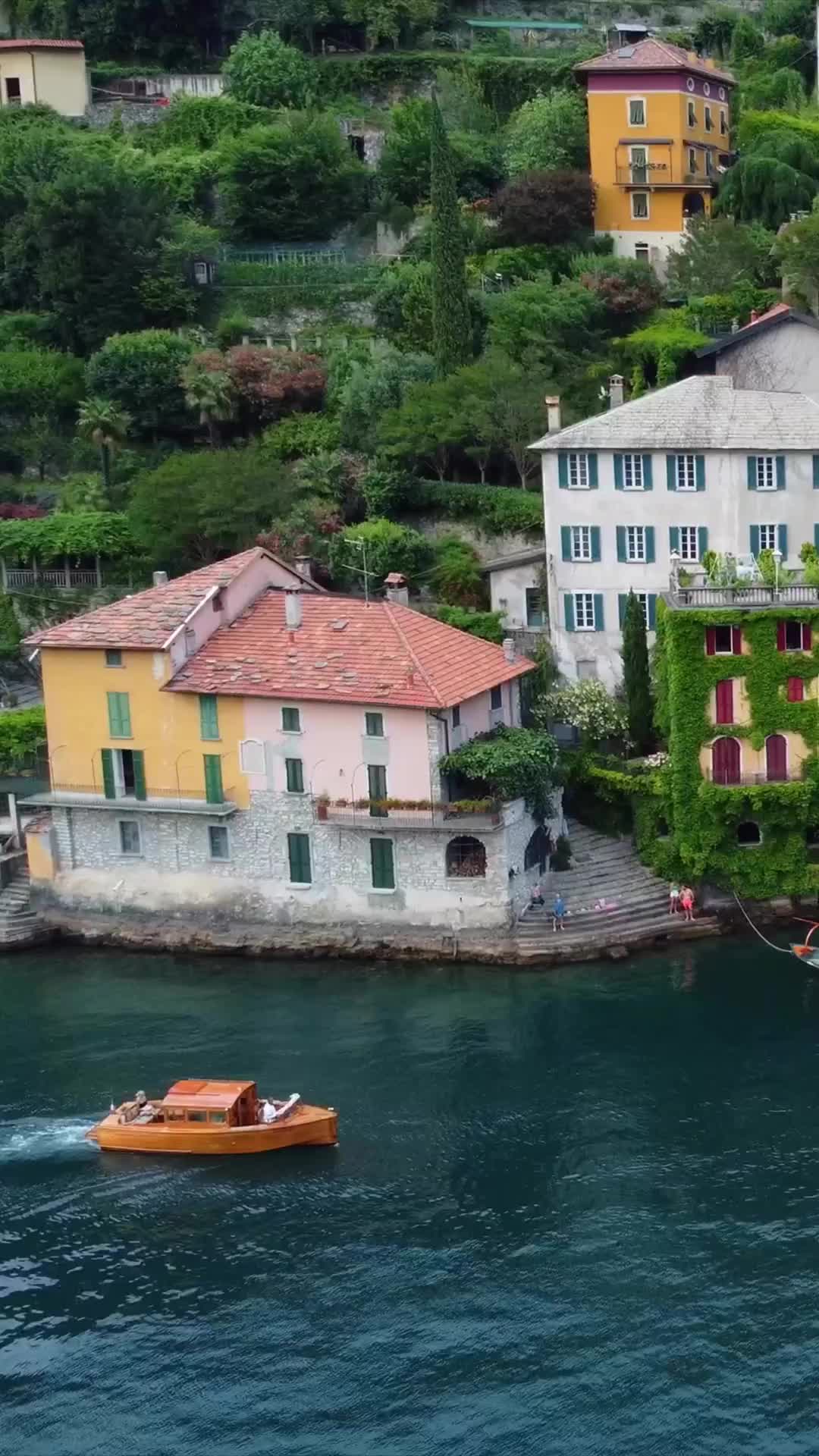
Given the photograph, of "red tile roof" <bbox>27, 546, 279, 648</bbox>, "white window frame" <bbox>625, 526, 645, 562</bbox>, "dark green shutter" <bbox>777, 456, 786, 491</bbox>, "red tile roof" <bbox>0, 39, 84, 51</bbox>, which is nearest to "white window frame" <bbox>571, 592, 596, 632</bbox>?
"white window frame" <bbox>625, 526, 645, 562</bbox>

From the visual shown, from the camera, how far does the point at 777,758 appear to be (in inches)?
2596

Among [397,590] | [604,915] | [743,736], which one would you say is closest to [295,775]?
[604,915]

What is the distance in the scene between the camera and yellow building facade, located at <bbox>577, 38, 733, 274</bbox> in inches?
3824

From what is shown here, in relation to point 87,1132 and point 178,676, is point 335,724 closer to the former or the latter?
point 178,676

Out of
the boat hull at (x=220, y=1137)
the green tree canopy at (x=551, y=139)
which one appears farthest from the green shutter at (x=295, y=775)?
the green tree canopy at (x=551, y=139)

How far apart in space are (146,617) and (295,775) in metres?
7.80

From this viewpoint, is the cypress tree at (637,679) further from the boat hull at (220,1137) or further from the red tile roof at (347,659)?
the boat hull at (220,1137)

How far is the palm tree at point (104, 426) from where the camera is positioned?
89.1 metres

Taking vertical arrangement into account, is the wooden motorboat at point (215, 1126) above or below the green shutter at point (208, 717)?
below

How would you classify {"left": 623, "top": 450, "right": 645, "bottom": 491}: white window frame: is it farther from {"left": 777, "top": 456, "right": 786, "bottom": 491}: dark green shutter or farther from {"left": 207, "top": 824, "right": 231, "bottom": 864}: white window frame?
{"left": 207, "top": 824, "right": 231, "bottom": 864}: white window frame

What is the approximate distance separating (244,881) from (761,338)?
30.9 metres

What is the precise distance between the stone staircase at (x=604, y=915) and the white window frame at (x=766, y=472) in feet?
45.7

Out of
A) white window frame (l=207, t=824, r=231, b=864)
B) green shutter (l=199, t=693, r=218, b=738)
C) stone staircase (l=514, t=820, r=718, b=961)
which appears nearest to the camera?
stone staircase (l=514, t=820, r=718, b=961)

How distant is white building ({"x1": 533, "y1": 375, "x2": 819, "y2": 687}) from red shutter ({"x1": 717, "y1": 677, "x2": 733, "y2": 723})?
312 inches
